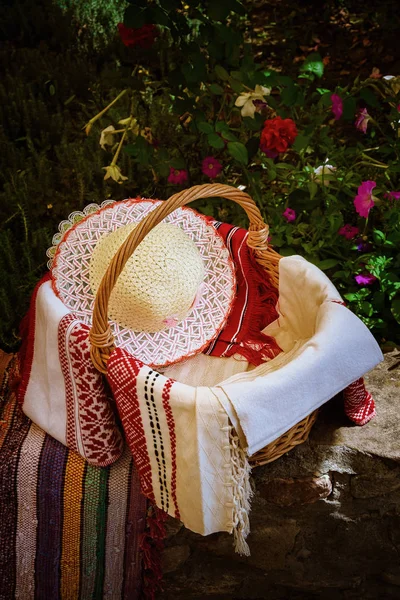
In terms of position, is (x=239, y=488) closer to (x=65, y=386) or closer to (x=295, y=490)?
(x=295, y=490)

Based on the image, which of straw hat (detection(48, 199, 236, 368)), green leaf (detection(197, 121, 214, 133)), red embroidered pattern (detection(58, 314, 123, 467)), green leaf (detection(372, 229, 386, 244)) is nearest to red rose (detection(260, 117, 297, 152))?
green leaf (detection(197, 121, 214, 133))

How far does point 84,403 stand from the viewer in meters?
1.50

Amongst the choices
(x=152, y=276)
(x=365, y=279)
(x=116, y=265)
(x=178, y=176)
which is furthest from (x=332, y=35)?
(x=116, y=265)

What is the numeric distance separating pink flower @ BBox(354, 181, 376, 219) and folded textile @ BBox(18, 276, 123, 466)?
92cm

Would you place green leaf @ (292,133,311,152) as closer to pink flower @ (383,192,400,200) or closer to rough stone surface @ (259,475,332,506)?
pink flower @ (383,192,400,200)

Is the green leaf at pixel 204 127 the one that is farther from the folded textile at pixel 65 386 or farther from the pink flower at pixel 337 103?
the folded textile at pixel 65 386

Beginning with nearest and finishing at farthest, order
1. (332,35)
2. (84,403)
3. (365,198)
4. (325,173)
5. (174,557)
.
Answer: (84,403) < (174,557) < (365,198) < (325,173) < (332,35)

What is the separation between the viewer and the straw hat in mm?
1706

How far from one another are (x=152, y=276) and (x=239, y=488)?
2.04 feet

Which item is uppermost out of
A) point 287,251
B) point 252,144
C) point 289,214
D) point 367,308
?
point 252,144

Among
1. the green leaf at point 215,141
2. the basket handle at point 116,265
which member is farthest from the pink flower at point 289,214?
the basket handle at point 116,265

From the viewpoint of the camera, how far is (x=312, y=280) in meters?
1.62

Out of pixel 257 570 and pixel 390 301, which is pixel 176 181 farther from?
pixel 257 570

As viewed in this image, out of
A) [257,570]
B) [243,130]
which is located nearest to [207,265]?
[243,130]
